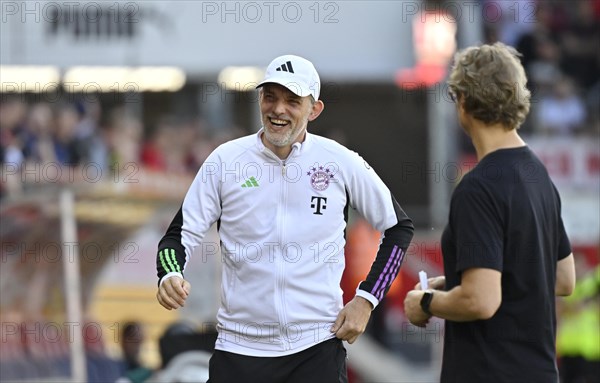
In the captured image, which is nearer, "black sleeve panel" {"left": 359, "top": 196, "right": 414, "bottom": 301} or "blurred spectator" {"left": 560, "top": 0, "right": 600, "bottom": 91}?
"black sleeve panel" {"left": 359, "top": 196, "right": 414, "bottom": 301}

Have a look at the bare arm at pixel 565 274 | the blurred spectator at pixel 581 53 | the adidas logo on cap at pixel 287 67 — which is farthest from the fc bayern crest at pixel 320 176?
the blurred spectator at pixel 581 53

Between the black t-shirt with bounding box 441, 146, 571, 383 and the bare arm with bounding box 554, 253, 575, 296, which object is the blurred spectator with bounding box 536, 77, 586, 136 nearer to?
the bare arm with bounding box 554, 253, 575, 296

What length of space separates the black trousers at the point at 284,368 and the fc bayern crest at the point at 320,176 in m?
0.65

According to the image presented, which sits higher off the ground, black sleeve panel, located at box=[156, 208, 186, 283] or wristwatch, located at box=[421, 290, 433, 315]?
black sleeve panel, located at box=[156, 208, 186, 283]

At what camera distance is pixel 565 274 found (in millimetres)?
5371

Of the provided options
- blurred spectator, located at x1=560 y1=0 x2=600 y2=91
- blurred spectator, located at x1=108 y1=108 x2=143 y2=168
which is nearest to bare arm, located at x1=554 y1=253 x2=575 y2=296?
blurred spectator, located at x1=108 y1=108 x2=143 y2=168

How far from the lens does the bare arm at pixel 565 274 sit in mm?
5359

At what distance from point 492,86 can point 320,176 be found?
2.67 feet

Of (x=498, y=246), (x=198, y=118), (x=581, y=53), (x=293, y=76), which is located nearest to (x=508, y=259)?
(x=498, y=246)

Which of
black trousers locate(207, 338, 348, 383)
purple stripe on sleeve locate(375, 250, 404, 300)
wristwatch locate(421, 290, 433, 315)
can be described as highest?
purple stripe on sleeve locate(375, 250, 404, 300)

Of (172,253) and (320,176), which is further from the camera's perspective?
(320,176)

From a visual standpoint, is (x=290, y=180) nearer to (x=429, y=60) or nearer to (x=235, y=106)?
(x=429, y=60)

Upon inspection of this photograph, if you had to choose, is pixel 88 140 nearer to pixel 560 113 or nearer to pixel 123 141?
pixel 123 141

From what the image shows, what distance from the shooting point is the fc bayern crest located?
5.31 m
